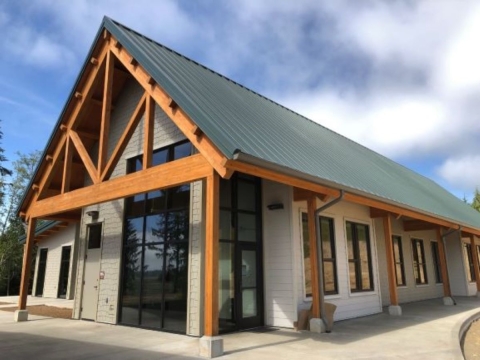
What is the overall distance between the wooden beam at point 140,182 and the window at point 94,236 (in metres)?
1.66

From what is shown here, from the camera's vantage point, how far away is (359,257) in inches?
435

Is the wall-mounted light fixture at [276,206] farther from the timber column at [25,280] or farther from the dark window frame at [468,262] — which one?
the dark window frame at [468,262]

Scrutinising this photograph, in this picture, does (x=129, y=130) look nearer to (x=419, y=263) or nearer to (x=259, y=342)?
(x=259, y=342)

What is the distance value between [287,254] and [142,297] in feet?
11.6

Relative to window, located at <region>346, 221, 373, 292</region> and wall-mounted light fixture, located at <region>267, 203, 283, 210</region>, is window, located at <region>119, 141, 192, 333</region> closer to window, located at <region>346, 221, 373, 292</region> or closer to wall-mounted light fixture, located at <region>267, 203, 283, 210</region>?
wall-mounted light fixture, located at <region>267, 203, 283, 210</region>

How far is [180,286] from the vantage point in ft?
26.3

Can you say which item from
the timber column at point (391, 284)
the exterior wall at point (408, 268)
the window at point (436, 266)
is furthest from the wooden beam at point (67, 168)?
the window at point (436, 266)

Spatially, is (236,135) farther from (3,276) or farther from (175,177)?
(3,276)

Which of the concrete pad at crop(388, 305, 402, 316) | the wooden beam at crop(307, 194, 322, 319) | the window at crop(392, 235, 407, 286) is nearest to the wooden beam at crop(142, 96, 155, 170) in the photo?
the wooden beam at crop(307, 194, 322, 319)

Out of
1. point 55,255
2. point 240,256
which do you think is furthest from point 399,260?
point 55,255

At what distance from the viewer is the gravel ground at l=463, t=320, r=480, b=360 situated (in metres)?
6.57

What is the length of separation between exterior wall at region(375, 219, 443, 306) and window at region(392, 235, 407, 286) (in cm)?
17

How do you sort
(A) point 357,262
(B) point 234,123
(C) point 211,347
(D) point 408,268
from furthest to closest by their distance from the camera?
(D) point 408,268 < (A) point 357,262 < (B) point 234,123 < (C) point 211,347

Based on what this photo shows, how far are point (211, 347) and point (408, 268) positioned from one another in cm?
1145
